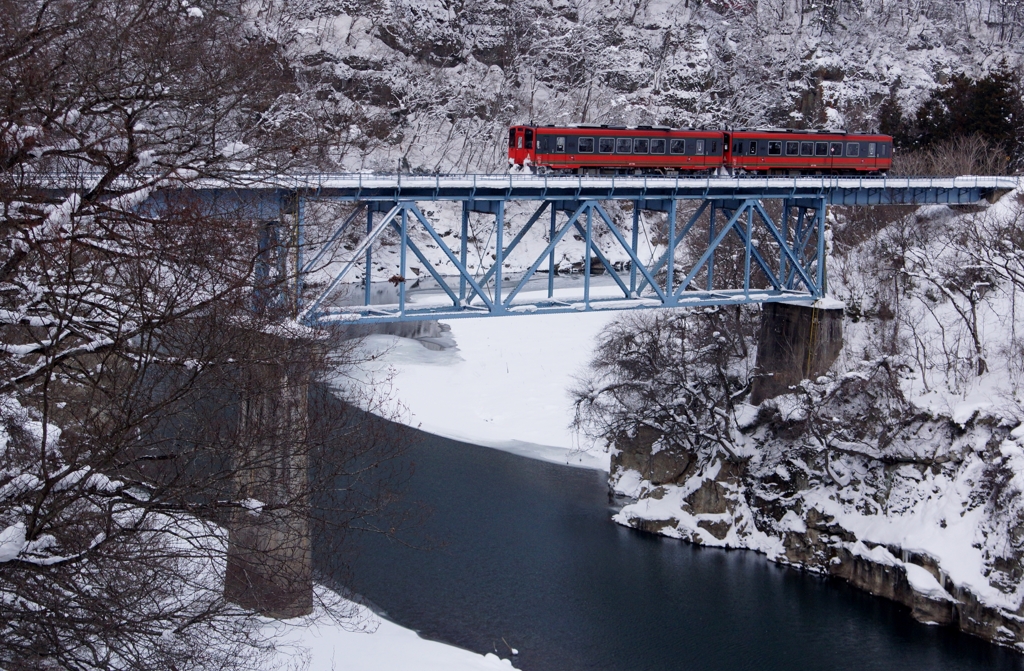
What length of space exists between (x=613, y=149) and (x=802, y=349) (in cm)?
891

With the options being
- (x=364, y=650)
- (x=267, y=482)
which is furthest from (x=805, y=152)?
(x=267, y=482)

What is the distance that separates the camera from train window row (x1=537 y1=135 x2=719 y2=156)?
32.8 m

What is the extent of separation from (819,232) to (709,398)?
6394 millimetres

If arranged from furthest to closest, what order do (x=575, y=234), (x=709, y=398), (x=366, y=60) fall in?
(x=366, y=60) < (x=575, y=234) < (x=709, y=398)

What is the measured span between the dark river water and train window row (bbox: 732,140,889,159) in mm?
13668

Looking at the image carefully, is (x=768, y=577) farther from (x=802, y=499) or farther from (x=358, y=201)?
(x=358, y=201)

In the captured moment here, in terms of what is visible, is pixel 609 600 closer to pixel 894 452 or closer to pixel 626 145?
pixel 894 452

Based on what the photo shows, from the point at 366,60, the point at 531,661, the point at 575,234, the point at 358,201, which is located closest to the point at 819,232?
the point at 358,201

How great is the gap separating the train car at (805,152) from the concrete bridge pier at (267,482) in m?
21.4

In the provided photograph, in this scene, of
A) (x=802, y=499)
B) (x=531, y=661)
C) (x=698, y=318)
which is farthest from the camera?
(x=698, y=318)

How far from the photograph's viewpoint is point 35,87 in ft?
30.2

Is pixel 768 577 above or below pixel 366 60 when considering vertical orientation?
below

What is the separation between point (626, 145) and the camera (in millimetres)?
34000

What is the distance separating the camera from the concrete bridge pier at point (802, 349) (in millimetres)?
35000
